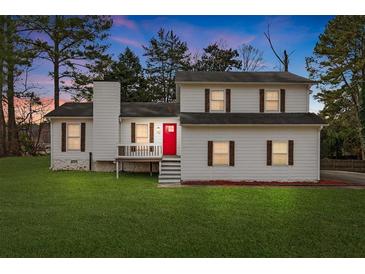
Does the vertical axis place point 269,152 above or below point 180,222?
above

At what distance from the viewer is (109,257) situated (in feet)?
17.7

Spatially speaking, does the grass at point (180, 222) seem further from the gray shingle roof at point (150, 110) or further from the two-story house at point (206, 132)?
the gray shingle roof at point (150, 110)

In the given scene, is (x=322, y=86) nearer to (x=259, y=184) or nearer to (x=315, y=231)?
(x=259, y=184)

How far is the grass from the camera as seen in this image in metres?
5.68

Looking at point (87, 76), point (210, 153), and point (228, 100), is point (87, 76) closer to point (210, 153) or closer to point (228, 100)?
point (228, 100)

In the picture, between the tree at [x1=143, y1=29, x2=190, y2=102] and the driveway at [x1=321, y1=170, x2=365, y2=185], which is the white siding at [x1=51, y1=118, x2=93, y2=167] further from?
the tree at [x1=143, y1=29, x2=190, y2=102]

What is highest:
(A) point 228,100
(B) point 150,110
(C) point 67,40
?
(C) point 67,40

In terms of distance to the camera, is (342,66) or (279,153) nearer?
(279,153)

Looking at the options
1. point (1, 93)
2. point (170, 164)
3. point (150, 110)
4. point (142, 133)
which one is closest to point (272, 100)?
point (170, 164)

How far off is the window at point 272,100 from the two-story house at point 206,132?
5 cm

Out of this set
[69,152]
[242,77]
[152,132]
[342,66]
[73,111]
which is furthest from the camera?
[342,66]

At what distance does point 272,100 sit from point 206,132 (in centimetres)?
419

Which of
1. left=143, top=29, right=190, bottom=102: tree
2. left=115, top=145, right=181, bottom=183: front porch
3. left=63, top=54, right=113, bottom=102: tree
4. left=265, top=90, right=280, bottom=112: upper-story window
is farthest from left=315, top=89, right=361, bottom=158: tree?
left=63, top=54, right=113, bottom=102: tree

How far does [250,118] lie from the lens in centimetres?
1424
